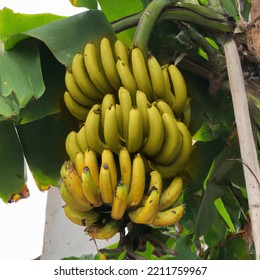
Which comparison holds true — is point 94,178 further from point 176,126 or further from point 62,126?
point 62,126

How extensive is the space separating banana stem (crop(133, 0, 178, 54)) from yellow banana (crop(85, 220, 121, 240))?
12.7 inches

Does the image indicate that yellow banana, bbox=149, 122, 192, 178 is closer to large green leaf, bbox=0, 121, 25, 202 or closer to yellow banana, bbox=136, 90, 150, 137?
yellow banana, bbox=136, 90, 150, 137

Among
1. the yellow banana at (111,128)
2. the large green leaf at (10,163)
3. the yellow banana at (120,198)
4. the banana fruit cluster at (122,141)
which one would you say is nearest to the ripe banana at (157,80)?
the banana fruit cluster at (122,141)

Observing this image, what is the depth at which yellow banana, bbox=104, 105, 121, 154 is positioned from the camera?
37.9 inches

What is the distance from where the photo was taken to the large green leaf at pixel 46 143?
1234mm

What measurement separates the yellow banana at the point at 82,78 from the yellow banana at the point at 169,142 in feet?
0.52

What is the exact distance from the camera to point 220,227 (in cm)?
149

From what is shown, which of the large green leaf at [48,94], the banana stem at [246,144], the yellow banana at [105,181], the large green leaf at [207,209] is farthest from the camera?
the large green leaf at [207,209]

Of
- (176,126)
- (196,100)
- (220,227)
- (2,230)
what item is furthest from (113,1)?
(2,230)

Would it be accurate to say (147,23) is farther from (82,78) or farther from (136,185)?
(136,185)

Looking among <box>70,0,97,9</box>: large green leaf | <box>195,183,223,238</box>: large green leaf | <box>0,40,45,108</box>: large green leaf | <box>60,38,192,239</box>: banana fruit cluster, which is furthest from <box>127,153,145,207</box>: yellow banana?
<box>70,0,97,9</box>: large green leaf

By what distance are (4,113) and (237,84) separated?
0.41 meters

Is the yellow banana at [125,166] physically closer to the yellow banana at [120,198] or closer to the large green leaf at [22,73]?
the yellow banana at [120,198]
